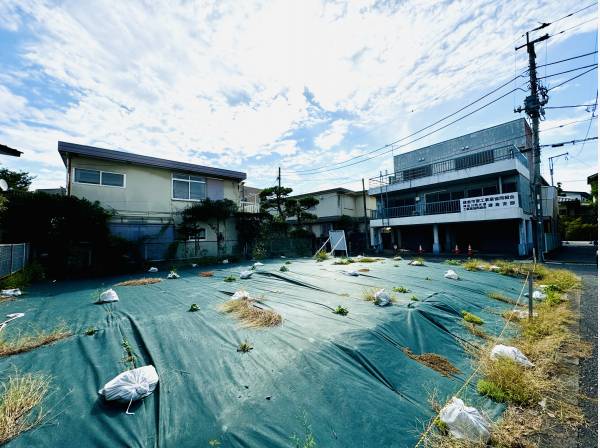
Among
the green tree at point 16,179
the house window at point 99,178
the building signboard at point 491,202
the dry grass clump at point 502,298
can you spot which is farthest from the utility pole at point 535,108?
the green tree at point 16,179

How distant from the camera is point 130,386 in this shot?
2012 mm

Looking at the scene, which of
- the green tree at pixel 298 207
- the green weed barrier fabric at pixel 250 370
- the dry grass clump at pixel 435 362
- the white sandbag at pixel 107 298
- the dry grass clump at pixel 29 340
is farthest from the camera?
the green tree at pixel 298 207

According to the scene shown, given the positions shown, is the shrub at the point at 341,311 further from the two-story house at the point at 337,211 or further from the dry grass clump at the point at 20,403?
the two-story house at the point at 337,211

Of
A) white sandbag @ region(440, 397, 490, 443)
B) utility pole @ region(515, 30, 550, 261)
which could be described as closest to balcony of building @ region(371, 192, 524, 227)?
utility pole @ region(515, 30, 550, 261)

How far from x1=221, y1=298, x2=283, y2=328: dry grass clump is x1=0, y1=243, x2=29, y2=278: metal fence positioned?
651cm

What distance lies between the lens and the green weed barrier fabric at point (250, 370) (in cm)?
179

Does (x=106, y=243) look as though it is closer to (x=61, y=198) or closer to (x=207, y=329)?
(x=61, y=198)

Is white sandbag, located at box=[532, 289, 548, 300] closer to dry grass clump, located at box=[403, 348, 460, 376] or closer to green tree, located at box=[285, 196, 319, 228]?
dry grass clump, located at box=[403, 348, 460, 376]

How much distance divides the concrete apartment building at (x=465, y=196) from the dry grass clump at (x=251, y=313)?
48.7 feet

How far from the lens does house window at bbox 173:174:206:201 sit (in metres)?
12.3

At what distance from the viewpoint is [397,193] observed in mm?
19172

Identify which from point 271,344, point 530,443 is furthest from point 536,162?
point 271,344

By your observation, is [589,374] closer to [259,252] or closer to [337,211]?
[259,252]

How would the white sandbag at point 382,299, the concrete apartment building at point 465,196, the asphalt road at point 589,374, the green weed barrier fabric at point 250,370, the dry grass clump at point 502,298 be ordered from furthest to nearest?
the concrete apartment building at point 465,196
the dry grass clump at point 502,298
the white sandbag at point 382,299
the asphalt road at point 589,374
the green weed barrier fabric at point 250,370
